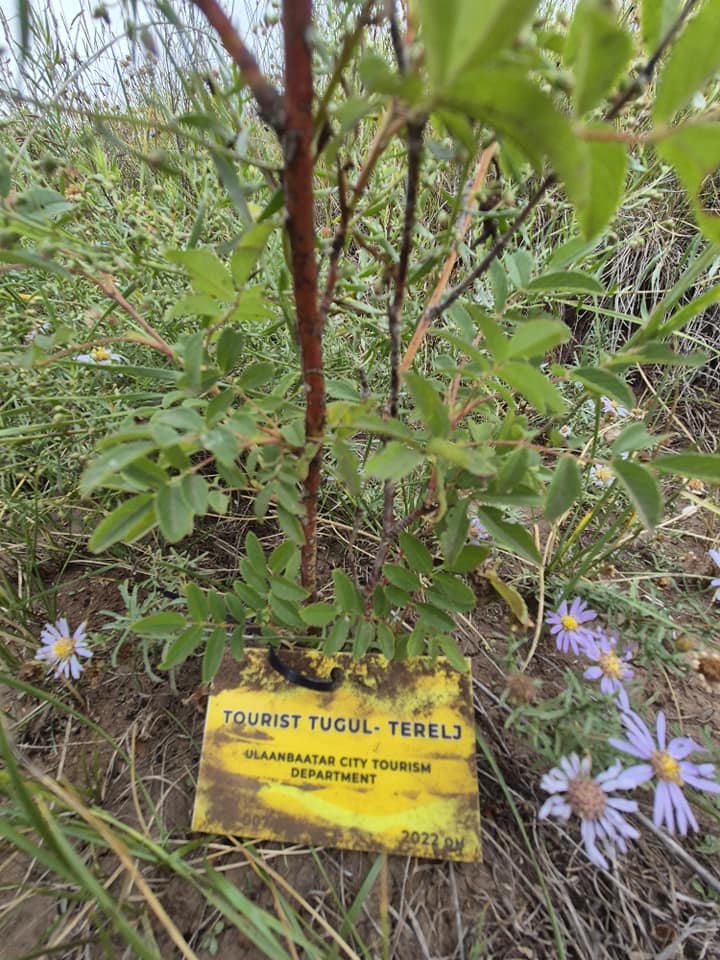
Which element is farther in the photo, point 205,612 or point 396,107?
point 205,612

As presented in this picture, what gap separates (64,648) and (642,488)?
2.67 ft

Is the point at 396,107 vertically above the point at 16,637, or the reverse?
the point at 396,107

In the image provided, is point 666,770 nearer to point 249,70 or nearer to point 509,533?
point 509,533

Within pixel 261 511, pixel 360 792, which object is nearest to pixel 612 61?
pixel 261 511

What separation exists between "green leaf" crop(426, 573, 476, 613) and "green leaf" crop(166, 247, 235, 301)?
1.19 ft

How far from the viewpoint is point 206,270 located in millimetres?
467

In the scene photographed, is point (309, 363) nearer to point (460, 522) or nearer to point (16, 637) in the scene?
point (460, 522)

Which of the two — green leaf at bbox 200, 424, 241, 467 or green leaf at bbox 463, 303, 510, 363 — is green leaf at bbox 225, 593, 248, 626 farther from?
green leaf at bbox 463, 303, 510, 363

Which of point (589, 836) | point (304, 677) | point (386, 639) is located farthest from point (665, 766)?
point (304, 677)

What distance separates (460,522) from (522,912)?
0.50 metres

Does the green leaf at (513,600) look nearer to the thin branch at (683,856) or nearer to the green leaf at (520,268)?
the thin branch at (683,856)

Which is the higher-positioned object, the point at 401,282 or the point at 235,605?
the point at 401,282

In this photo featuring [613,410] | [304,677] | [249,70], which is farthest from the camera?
[613,410]

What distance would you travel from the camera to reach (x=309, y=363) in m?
0.52
